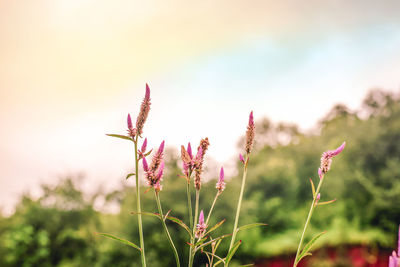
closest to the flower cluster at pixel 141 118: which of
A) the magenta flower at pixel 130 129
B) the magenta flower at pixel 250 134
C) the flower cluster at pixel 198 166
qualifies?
the magenta flower at pixel 130 129

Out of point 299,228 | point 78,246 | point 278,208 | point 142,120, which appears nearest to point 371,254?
point 299,228

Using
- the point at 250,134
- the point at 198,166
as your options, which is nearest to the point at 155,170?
the point at 198,166

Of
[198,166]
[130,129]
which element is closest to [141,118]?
[130,129]

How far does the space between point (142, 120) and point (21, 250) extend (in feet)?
41.3

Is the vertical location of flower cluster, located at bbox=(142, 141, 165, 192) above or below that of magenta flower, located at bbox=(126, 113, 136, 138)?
below

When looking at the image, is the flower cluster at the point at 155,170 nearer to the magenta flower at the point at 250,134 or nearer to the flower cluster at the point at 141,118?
the flower cluster at the point at 141,118

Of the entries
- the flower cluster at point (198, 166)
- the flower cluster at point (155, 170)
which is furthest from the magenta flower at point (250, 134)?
the flower cluster at point (155, 170)

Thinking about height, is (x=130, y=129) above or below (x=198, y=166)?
above

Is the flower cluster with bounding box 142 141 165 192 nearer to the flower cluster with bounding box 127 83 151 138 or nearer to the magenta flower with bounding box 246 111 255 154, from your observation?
the flower cluster with bounding box 127 83 151 138

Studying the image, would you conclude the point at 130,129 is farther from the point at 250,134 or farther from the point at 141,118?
the point at 250,134

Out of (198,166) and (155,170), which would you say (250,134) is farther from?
(155,170)

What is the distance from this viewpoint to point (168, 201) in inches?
358

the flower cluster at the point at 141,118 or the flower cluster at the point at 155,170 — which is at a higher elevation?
the flower cluster at the point at 141,118

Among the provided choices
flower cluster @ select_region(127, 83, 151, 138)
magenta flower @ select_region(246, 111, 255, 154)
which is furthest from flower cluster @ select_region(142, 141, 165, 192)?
magenta flower @ select_region(246, 111, 255, 154)
